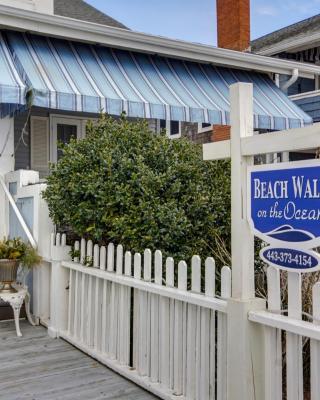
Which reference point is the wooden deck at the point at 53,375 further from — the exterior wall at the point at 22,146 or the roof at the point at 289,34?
the roof at the point at 289,34

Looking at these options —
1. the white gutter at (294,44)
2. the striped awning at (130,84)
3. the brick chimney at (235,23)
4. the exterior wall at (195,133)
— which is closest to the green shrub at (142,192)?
the striped awning at (130,84)

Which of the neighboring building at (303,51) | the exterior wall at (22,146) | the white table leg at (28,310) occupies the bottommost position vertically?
the white table leg at (28,310)

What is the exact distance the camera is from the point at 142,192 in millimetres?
4359

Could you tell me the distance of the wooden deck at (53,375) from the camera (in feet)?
12.1

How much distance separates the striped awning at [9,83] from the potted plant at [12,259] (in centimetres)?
167

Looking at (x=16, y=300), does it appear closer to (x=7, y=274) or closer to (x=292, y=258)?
(x=7, y=274)

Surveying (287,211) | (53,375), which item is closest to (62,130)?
(53,375)

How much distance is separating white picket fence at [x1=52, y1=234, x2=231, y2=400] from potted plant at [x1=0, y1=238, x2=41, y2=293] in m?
0.64

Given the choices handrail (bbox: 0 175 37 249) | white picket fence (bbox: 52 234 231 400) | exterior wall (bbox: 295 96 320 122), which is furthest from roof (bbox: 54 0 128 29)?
white picket fence (bbox: 52 234 231 400)

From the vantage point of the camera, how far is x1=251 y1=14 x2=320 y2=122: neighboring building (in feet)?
44.3

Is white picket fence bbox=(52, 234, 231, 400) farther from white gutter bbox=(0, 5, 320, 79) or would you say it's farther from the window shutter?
the window shutter

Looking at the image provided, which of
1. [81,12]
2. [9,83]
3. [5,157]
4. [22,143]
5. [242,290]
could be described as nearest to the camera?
[242,290]

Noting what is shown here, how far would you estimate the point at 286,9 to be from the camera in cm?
2312

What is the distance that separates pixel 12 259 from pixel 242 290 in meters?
3.27
